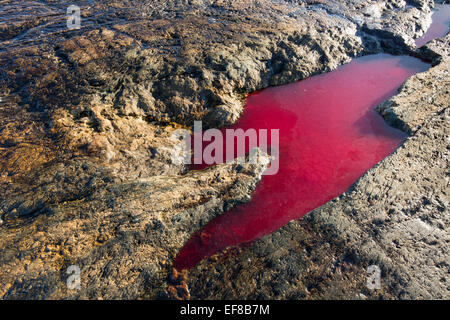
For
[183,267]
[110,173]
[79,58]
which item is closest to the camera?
[183,267]

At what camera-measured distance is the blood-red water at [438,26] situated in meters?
6.51

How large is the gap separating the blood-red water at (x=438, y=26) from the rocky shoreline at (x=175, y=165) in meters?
0.43

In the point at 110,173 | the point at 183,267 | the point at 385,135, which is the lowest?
the point at 183,267

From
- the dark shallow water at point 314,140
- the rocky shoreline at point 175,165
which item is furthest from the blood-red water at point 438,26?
the dark shallow water at point 314,140

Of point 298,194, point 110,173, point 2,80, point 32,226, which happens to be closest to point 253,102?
point 298,194

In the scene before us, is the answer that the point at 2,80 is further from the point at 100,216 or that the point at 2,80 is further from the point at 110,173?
the point at 100,216

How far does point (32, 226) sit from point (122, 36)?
3.77 m

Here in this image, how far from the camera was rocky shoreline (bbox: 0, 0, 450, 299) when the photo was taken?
2.78 m

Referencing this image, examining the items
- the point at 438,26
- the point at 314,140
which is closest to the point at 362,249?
the point at 314,140

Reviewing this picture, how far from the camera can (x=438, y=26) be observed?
696cm

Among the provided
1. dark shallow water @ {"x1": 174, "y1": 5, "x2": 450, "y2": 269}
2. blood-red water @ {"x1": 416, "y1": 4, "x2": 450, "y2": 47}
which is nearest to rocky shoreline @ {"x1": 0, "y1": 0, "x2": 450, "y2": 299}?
dark shallow water @ {"x1": 174, "y1": 5, "x2": 450, "y2": 269}

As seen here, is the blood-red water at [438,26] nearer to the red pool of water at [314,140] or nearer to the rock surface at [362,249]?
the red pool of water at [314,140]

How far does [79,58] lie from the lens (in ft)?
16.3

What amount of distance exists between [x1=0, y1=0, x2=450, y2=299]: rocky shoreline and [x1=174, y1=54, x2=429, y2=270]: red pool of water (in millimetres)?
176
